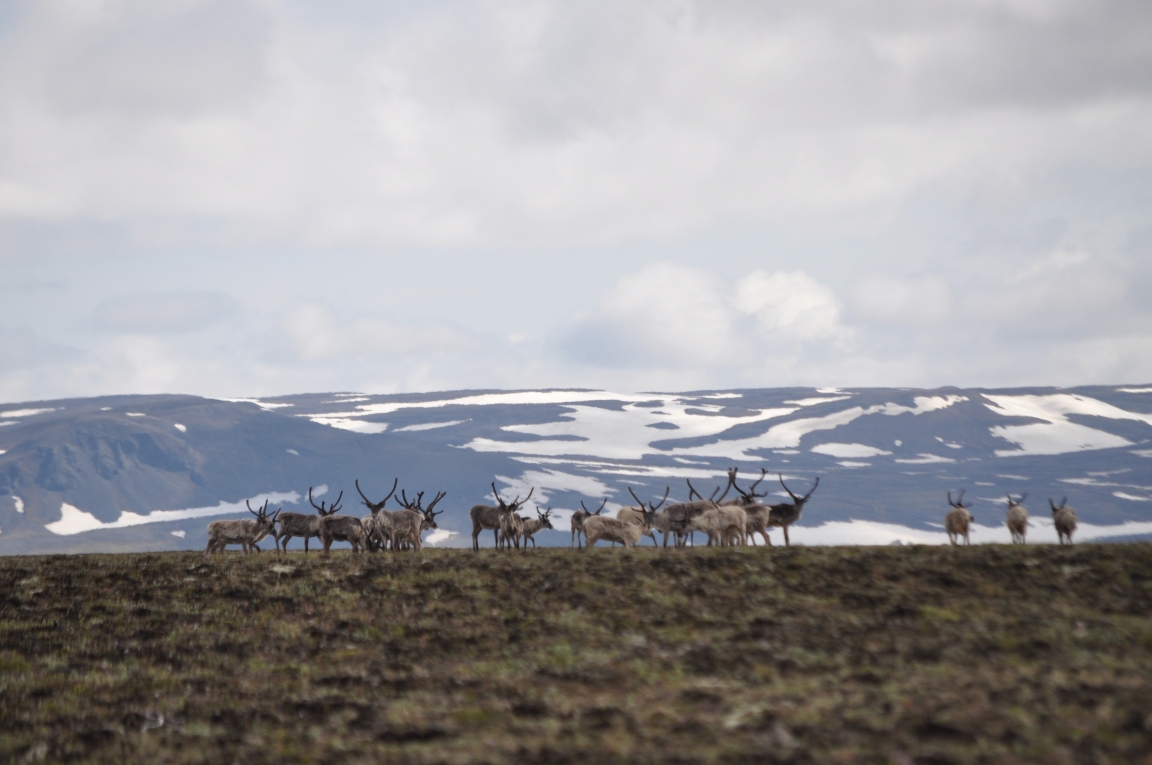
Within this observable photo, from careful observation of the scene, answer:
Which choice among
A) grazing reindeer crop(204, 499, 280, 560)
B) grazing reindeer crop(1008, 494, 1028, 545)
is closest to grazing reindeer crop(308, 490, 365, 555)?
grazing reindeer crop(204, 499, 280, 560)

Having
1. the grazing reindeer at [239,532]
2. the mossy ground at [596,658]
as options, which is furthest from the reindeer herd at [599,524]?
the mossy ground at [596,658]

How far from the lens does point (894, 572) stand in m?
27.2

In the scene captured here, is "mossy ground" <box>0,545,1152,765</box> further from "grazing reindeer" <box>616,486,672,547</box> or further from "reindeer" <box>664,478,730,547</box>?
"grazing reindeer" <box>616,486,672,547</box>

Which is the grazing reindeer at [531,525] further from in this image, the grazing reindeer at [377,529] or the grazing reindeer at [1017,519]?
the grazing reindeer at [1017,519]

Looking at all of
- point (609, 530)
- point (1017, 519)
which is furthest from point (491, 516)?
point (1017, 519)

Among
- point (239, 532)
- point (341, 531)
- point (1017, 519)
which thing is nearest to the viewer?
point (1017, 519)

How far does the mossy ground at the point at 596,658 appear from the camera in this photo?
15.3 m

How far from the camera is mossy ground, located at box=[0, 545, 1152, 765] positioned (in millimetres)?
15258

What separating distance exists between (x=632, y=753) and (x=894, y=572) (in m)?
14.7

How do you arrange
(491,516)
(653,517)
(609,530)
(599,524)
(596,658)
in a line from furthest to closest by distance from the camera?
1. (491,516)
2. (653,517)
3. (609,530)
4. (599,524)
5. (596,658)

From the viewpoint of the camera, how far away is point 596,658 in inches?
853

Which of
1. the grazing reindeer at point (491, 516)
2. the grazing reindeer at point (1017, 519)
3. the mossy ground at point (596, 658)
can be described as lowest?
the mossy ground at point (596, 658)

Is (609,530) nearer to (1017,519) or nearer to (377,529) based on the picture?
(377,529)

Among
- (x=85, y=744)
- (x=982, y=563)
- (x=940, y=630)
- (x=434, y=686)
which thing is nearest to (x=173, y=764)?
(x=85, y=744)
